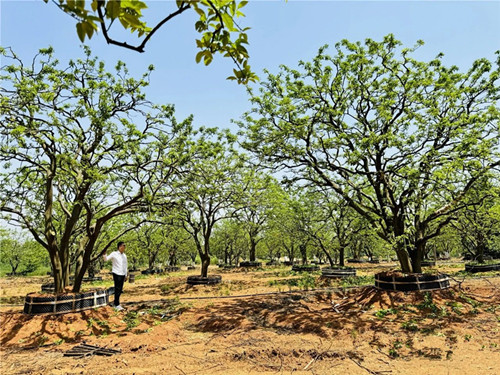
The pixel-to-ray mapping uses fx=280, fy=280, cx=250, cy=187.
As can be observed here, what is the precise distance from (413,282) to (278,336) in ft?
17.7

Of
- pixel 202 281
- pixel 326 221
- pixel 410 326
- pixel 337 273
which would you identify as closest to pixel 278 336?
pixel 410 326

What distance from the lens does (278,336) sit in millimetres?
6336

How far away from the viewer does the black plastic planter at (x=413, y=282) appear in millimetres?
9062

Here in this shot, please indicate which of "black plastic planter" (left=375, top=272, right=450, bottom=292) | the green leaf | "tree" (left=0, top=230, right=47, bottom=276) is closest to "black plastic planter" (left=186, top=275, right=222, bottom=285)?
"black plastic planter" (left=375, top=272, right=450, bottom=292)

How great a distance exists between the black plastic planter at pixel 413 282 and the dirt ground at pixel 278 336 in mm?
333

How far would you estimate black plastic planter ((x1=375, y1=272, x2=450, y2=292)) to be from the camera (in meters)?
9.06

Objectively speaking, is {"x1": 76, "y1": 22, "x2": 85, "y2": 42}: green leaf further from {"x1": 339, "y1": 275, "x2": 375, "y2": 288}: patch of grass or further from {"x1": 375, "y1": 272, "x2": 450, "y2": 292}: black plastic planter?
{"x1": 339, "y1": 275, "x2": 375, "y2": 288}: patch of grass

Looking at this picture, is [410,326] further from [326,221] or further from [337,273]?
[326,221]

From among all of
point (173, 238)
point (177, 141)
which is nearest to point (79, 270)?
point (177, 141)

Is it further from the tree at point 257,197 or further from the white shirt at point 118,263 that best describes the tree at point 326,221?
the white shirt at point 118,263

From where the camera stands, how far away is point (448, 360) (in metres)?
4.94

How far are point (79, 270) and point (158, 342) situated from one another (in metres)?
4.19

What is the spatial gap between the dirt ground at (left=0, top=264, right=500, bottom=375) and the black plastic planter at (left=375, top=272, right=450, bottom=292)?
33 cm

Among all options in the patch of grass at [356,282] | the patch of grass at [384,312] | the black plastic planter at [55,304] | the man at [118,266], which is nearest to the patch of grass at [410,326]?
the patch of grass at [384,312]
